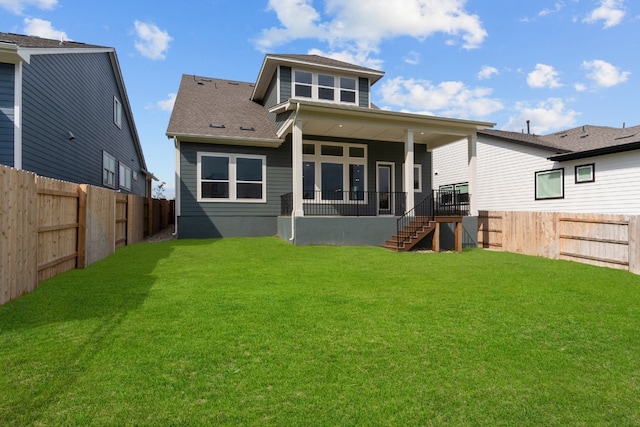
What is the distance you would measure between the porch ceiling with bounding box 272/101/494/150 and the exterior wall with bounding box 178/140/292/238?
76.1 inches

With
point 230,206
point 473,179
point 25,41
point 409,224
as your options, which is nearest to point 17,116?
point 25,41

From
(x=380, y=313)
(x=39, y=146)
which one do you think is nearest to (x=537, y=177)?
(x=380, y=313)

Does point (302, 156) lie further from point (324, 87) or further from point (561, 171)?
point (561, 171)

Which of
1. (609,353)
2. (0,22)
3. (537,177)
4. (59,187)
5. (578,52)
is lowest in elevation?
(609,353)

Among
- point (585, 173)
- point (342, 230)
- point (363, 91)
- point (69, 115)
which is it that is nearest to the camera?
point (342, 230)

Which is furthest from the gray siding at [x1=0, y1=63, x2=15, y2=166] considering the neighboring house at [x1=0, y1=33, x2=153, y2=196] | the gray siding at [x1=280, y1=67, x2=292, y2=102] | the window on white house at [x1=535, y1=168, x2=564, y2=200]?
the window on white house at [x1=535, y1=168, x2=564, y2=200]

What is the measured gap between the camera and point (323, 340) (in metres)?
3.29

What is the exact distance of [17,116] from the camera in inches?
333

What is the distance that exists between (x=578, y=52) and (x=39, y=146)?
56.3 feet

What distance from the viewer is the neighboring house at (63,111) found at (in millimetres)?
8438

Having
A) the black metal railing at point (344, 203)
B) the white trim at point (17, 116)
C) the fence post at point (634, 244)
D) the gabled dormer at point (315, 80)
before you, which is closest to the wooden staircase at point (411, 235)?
the black metal railing at point (344, 203)

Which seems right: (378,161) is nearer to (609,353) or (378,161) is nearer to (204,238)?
(204,238)

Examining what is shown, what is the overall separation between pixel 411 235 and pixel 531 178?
8.98 meters

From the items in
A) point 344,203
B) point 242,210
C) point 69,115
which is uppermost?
point 69,115
